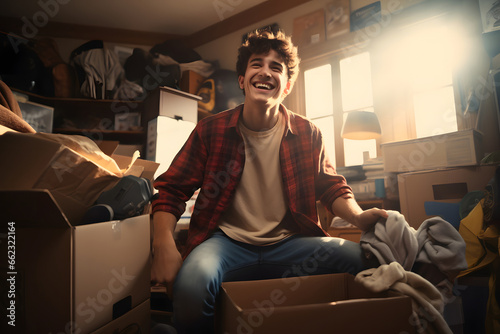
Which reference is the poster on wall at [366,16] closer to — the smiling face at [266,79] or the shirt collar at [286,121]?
the smiling face at [266,79]

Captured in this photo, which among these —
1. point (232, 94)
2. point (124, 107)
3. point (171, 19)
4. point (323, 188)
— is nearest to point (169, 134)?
point (124, 107)

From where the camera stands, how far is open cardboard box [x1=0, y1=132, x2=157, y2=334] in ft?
1.93

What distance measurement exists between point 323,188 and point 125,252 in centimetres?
72

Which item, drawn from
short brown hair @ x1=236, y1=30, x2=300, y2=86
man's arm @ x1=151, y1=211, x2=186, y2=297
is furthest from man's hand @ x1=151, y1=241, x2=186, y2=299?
short brown hair @ x1=236, y1=30, x2=300, y2=86

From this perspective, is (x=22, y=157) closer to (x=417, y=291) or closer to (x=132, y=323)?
(x=132, y=323)

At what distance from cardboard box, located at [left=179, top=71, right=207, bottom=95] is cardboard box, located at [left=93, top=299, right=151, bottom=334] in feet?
9.12

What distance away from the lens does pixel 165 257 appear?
0.85 meters

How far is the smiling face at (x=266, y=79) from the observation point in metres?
1.19

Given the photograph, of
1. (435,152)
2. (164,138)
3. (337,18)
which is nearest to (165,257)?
(435,152)

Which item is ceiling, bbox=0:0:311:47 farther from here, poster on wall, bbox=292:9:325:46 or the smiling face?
the smiling face

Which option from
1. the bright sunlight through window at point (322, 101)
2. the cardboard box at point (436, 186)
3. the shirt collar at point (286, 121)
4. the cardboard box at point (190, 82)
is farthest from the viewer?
the cardboard box at point (190, 82)

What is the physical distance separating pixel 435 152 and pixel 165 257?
1751 millimetres

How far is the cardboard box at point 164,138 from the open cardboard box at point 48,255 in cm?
211

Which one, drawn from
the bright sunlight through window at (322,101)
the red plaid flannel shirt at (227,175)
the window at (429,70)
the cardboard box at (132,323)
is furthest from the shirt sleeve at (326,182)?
the bright sunlight through window at (322,101)
